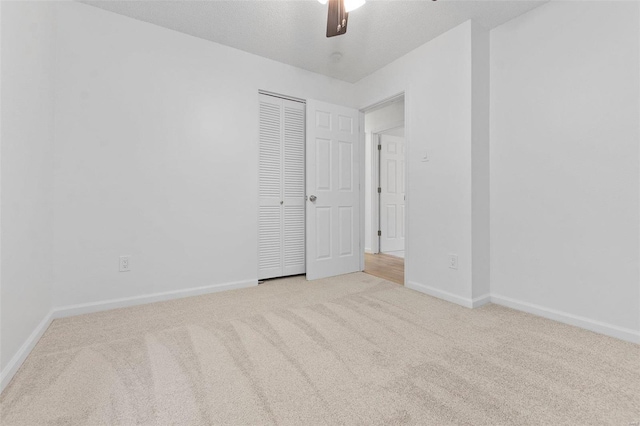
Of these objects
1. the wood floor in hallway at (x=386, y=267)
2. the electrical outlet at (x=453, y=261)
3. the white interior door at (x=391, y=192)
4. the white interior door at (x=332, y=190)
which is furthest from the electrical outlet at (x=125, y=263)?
the white interior door at (x=391, y=192)

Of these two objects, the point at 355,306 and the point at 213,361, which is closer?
the point at 213,361

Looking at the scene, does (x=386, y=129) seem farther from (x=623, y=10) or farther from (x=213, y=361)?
(x=213, y=361)

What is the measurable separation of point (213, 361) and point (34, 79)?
204 centimetres

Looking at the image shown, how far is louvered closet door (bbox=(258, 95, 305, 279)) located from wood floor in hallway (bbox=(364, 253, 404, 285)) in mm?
997

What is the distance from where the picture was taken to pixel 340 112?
3.56 meters

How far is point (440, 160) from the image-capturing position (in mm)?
2713

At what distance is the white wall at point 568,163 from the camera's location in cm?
187

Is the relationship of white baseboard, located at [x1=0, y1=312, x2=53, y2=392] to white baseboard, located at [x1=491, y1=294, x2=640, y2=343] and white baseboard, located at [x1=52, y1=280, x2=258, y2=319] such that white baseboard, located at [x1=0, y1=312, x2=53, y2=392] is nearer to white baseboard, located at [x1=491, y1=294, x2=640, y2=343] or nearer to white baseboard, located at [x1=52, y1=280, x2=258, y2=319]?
white baseboard, located at [x1=52, y1=280, x2=258, y2=319]

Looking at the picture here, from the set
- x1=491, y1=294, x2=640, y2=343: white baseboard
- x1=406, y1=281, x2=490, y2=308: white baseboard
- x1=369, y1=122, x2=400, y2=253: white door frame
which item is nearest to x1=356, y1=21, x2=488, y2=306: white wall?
x1=406, y1=281, x2=490, y2=308: white baseboard

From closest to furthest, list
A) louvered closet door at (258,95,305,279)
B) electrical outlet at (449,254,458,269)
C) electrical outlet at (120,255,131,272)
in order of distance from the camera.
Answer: electrical outlet at (120,255,131,272)
electrical outlet at (449,254,458,269)
louvered closet door at (258,95,305,279)

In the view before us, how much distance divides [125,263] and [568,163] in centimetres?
360

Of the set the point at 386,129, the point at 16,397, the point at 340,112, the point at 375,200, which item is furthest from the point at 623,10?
the point at 16,397

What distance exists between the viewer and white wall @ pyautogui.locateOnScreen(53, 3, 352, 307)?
225 cm

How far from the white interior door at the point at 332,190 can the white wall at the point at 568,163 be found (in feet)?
5.22
